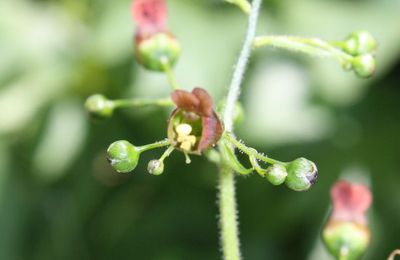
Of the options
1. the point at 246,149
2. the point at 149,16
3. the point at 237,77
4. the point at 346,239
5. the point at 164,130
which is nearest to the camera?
the point at 246,149

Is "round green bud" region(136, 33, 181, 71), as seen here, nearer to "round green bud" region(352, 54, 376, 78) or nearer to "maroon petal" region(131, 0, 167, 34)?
"maroon petal" region(131, 0, 167, 34)

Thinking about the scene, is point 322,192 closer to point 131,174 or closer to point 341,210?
point 131,174

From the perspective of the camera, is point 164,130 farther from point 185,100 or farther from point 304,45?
point 185,100

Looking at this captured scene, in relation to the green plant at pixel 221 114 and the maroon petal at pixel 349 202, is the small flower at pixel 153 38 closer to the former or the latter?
the green plant at pixel 221 114

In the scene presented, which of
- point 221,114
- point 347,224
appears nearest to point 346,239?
point 347,224

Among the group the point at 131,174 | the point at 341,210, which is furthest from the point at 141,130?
the point at 341,210

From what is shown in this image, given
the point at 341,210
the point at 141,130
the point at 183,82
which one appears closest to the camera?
the point at 341,210
